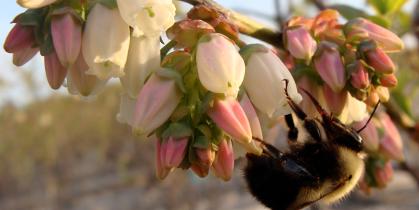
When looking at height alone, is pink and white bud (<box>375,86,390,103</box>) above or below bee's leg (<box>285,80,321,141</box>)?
above

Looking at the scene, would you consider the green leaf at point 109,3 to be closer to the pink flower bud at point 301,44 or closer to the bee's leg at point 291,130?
the pink flower bud at point 301,44

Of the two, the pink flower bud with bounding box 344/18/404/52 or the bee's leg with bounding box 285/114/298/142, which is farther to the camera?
the bee's leg with bounding box 285/114/298/142

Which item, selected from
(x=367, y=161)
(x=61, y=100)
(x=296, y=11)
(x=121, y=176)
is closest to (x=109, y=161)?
(x=121, y=176)

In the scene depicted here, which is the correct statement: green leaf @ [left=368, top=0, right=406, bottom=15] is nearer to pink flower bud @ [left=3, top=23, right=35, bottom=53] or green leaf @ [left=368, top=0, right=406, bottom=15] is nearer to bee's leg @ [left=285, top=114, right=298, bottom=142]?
bee's leg @ [left=285, top=114, right=298, bottom=142]

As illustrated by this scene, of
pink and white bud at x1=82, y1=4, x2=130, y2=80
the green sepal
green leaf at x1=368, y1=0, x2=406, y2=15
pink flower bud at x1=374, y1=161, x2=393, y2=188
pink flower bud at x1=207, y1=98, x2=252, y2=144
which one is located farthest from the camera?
green leaf at x1=368, y1=0, x2=406, y2=15

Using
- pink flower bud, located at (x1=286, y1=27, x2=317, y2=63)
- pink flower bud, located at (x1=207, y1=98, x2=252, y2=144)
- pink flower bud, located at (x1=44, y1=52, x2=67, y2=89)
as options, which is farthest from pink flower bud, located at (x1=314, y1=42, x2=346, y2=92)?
pink flower bud, located at (x1=44, y1=52, x2=67, y2=89)

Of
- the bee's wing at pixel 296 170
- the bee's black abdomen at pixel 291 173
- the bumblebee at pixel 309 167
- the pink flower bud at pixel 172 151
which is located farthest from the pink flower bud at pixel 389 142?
the pink flower bud at pixel 172 151

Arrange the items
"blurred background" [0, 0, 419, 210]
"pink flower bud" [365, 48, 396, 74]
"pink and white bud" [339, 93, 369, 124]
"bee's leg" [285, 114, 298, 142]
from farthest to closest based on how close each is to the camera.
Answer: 1. "blurred background" [0, 0, 419, 210]
2. "bee's leg" [285, 114, 298, 142]
3. "pink and white bud" [339, 93, 369, 124]
4. "pink flower bud" [365, 48, 396, 74]
